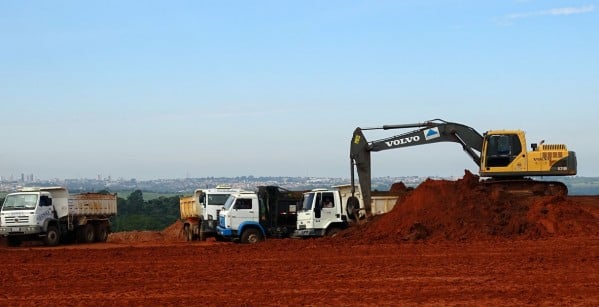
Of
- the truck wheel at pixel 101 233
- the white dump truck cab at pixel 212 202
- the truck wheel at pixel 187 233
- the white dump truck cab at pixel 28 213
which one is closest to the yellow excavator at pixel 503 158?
the white dump truck cab at pixel 212 202

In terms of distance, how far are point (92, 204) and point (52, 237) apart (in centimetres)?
416

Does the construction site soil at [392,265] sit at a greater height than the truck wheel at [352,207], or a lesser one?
lesser

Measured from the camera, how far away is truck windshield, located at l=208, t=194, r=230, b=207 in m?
39.1

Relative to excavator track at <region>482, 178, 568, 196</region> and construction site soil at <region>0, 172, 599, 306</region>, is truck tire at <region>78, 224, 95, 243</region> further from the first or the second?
excavator track at <region>482, 178, 568, 196</region>

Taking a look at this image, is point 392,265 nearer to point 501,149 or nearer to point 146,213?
point 501,149

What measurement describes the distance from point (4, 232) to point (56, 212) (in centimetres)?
304

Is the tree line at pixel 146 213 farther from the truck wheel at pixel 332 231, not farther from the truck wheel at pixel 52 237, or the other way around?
the truck wheel at pixel 332 231

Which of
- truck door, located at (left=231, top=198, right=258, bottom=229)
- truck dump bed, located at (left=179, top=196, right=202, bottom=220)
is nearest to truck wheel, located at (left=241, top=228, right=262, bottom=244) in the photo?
truck door, located at (left=231, top=198, right=258, bottom=229)

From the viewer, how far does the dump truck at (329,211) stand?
1312 inches

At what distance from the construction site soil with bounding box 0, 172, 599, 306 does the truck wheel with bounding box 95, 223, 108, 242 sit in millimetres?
13927

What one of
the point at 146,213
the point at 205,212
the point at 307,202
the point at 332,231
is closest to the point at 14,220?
the point at 205,212

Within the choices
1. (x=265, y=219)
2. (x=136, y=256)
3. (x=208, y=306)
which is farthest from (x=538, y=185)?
(x=208, y=306)

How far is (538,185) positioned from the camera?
33875 millimetres

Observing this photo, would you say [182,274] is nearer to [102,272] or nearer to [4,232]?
[102,272]
